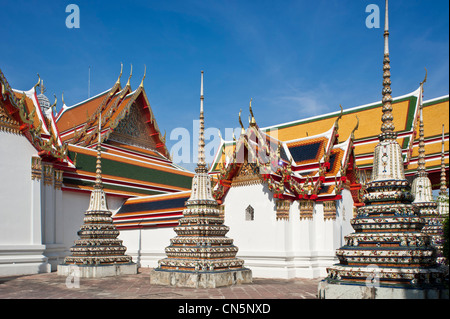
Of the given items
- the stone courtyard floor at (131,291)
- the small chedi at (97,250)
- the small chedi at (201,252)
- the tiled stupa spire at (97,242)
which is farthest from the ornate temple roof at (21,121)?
the small chedi at (201,252)

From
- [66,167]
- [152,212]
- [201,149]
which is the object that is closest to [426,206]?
[201,149]

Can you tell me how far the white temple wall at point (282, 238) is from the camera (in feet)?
45.3

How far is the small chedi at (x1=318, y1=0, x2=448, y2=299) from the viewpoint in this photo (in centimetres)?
662

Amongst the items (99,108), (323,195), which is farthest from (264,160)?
(99,108)

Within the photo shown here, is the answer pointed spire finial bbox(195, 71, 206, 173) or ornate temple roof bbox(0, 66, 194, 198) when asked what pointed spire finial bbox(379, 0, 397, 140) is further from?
ornate temple roof bbox(0, 66, 194, 198)

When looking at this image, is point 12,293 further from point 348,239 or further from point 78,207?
point 78,207

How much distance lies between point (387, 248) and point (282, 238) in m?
7.03

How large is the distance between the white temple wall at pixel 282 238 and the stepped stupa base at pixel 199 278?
8.84ft

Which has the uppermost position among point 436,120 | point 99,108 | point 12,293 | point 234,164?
point 99,108

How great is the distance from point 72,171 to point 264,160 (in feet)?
31.8

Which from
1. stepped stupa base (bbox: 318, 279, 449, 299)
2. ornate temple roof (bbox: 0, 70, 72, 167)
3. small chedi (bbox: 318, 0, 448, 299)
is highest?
ornate temple roof (bbox: 0, 70, 72, 167)

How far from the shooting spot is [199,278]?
404 inches

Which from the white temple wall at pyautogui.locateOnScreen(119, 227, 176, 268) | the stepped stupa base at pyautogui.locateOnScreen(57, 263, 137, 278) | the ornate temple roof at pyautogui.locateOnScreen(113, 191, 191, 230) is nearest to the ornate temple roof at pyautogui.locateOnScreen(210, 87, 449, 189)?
the ornate temple roof at pyautogui.locateOnScreen(113, 191, 191, 230)
